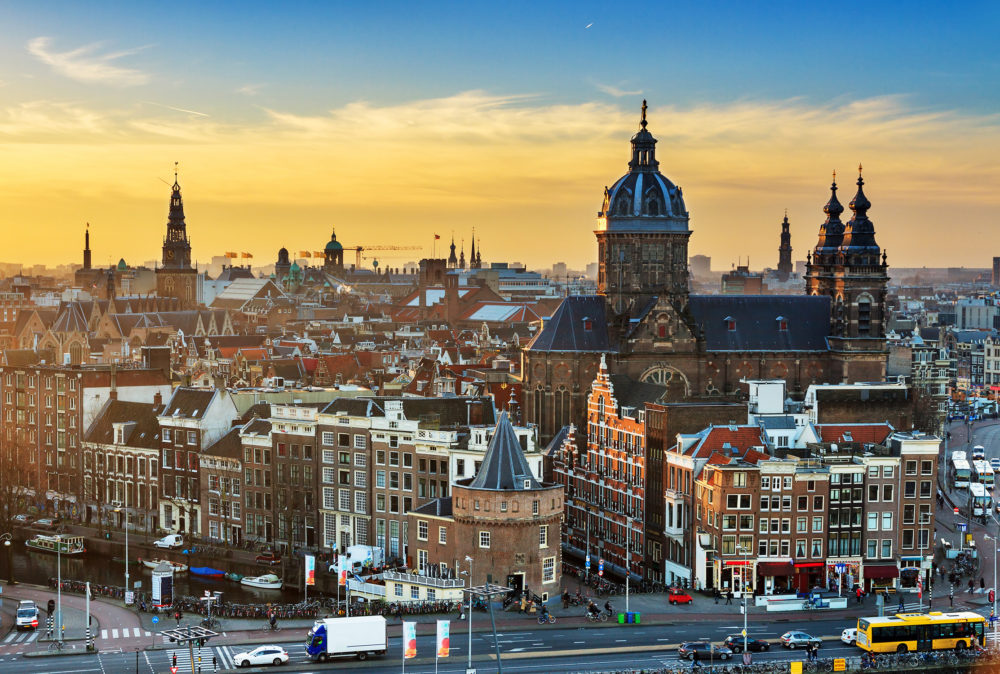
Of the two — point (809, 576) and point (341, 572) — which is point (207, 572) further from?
point (809, 576)

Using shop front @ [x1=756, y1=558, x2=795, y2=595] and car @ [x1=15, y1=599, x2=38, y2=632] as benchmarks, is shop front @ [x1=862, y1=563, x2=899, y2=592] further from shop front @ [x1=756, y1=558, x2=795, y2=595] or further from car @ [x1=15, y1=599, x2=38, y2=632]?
car @ [x1=15, y1=599, x2=38, y2=632]

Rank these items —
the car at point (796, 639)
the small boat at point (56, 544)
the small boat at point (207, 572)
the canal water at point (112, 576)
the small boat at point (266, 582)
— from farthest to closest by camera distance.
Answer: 1. the small boat at point (56, 544)
2. the small boat at point (207, 572)
3. the small boat at point (266, 582)
4. the canal water at point (112, 576)
5. the car at point (796, 639)

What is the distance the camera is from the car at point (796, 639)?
103 meters

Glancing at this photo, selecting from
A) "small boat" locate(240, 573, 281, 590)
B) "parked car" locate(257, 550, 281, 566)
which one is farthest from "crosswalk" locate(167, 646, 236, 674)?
"parked car" locate(257, 550, 281, 566)

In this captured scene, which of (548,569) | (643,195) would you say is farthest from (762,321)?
(548,569)

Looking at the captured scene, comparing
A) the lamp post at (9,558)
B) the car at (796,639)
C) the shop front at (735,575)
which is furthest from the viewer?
the lamp post at (9,558)

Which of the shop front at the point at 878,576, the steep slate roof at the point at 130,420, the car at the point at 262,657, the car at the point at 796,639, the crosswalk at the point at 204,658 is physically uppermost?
the steep slate roof at the point at 130,420

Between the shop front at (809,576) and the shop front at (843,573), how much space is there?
56 cm

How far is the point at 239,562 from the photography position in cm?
13988

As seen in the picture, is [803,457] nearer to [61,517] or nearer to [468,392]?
[468,392]

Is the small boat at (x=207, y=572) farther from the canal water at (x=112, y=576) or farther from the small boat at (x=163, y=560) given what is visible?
the small boat at (x=163, y=560)

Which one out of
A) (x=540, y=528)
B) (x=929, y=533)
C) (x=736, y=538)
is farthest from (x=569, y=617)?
(x=929, y=533)

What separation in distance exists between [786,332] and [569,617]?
6945cm

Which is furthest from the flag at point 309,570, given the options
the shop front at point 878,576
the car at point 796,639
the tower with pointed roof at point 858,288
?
the tower with pointed roof at point 858,288
